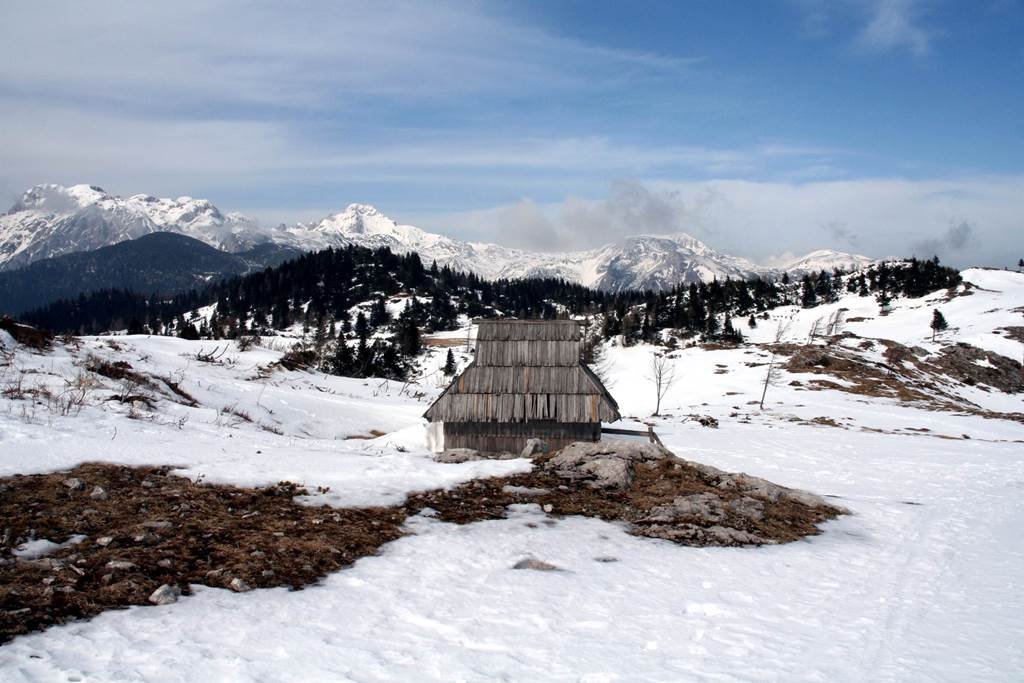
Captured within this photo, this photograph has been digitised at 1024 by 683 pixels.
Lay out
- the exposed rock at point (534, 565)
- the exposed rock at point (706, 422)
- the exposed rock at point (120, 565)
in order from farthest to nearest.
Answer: the exposed rock at point (706, 422) → the exposed rock at point (534, 565) → the exposed rock at point (120, 565)

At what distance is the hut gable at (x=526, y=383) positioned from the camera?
62.0ft

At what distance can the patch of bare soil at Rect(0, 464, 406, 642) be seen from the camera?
218 inches

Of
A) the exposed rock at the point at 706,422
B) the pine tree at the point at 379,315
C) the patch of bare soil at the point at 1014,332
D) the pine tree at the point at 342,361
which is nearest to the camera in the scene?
the exposed rock at the point at 706,422

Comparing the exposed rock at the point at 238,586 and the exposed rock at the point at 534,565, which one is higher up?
the exposed rock at the point at 238,586

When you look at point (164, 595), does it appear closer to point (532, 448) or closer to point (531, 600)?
point (531, 600)

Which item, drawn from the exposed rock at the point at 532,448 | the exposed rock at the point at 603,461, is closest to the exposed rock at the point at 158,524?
the exposed rock at the point at 603,461

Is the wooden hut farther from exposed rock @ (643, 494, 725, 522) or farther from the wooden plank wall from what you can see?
exposed rock @ (643, 494, 725, 522)

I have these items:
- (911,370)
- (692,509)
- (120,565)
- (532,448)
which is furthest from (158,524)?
(911,370)

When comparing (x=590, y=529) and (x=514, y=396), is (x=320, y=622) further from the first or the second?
(x=514, y=396)

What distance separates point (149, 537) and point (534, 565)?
4.70 meters

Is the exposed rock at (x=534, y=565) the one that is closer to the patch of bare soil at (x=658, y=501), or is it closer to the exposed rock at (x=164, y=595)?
the patch of bare soil at (x=658, y=501)

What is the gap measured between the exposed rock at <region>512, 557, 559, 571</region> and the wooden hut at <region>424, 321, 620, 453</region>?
1073 centimetres

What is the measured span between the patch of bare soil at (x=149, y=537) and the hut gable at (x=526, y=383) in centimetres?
997

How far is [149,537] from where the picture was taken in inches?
269
